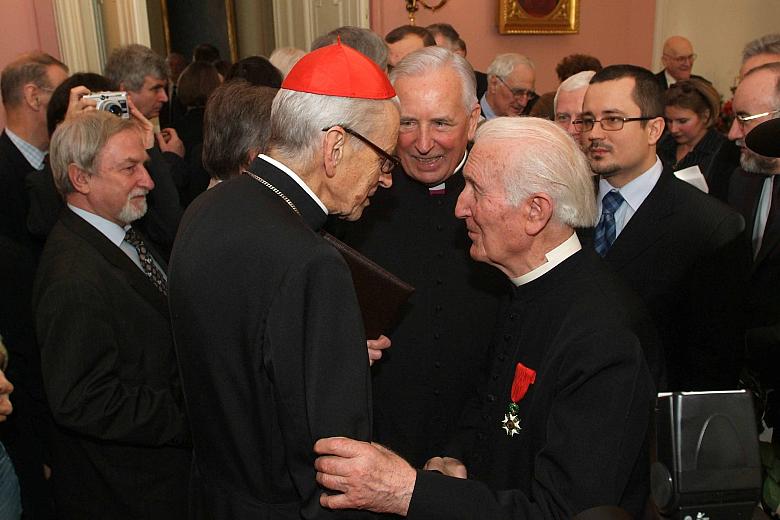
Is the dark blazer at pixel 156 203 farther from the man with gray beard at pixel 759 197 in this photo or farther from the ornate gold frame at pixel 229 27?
the ornate gold frame at pixel 229 27

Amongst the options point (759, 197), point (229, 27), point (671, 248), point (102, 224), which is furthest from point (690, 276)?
point (229, 27)

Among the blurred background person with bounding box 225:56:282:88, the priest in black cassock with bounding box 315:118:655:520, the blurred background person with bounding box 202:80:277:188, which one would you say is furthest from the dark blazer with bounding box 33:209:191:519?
the blurred background person with bounding box 225:56:282:88

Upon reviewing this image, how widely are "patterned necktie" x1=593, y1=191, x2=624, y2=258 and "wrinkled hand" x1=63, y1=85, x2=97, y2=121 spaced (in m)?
2.49

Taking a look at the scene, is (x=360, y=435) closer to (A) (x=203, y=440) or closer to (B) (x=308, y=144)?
(A) (x=203, y=440)

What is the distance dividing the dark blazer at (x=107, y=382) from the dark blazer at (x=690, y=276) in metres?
1.74

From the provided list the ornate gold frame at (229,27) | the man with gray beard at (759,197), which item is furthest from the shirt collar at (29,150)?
the ornate gold frame at (229,27)

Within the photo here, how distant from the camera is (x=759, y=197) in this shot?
129 inches

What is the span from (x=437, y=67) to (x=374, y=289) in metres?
1.00

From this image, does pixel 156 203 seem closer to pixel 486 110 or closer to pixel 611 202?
pixel 611 202

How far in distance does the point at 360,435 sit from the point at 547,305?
59 centimetres

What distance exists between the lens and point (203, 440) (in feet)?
5.86

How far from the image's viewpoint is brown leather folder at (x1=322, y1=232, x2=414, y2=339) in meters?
1.94

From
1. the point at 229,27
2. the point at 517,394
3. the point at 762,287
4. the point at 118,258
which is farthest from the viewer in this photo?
the point at 229,27

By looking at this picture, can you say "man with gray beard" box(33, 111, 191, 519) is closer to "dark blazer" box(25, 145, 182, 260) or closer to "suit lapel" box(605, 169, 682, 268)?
"dark blazer" box(25, 145, 182, 260)
